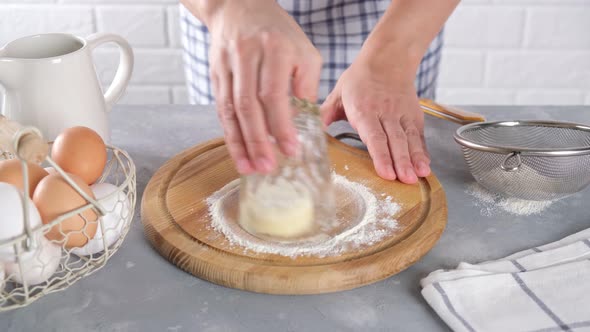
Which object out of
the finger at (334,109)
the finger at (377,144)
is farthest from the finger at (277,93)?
the finger at (334,109)

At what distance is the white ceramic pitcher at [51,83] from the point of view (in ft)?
2.62

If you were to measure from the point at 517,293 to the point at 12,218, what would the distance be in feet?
1.57

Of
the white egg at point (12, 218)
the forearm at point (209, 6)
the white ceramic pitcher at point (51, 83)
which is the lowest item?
the white egg at point (12, 218)

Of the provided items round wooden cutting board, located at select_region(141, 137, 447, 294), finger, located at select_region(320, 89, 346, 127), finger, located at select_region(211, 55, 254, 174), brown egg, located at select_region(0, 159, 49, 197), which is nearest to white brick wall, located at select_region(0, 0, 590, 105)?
finger, located at select_region(320, 89, 346, 127)

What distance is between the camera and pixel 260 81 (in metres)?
0.72

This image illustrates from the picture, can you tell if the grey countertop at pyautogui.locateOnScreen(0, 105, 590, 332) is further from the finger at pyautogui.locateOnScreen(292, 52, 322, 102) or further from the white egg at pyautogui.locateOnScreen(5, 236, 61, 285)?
the finger at pyautogui.locateOnScreen(292, 52, 322, 102)

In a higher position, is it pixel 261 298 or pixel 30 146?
pixel 30 146

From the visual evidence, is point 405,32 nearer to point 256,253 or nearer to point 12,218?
point 256,253

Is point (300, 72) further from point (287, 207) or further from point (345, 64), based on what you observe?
point (345, 64)

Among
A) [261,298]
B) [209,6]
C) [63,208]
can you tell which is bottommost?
[261,298]

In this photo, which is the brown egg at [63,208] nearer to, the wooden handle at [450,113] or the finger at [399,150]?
the finger at [399,150]

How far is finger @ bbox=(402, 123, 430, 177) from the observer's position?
88cm

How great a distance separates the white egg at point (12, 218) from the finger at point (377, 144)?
0.46 m

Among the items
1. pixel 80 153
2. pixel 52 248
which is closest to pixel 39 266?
pixel 52 248
